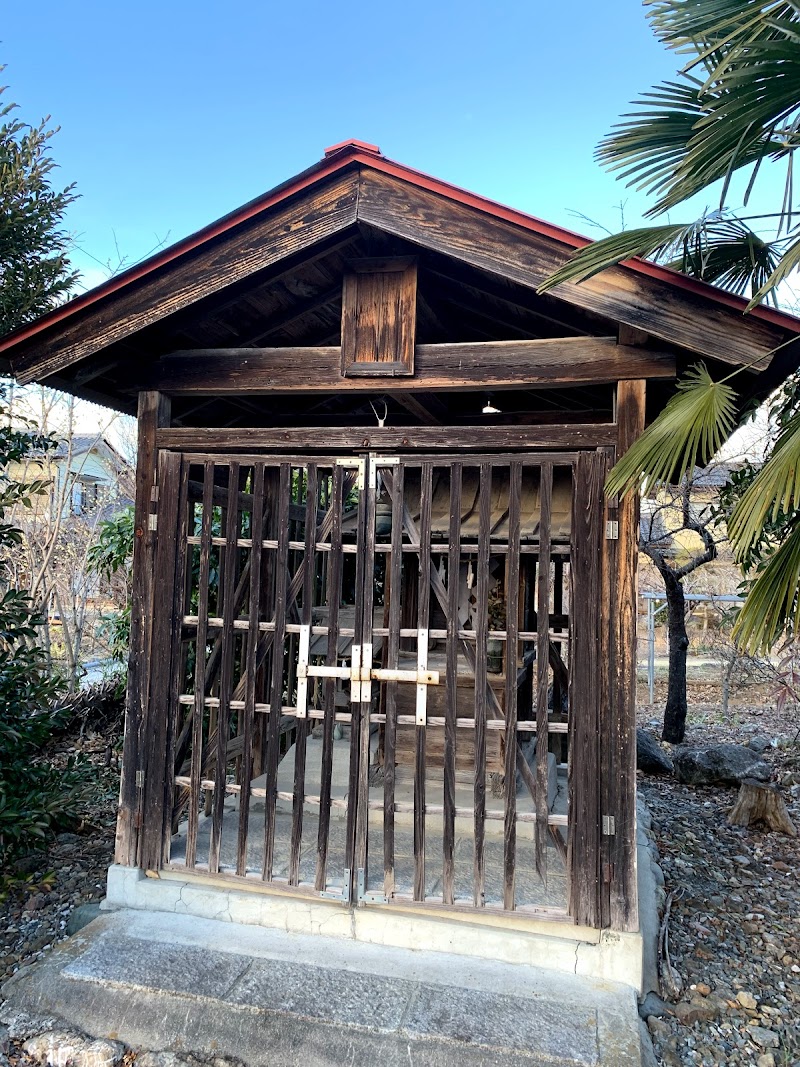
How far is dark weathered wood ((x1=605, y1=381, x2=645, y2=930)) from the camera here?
3.23m

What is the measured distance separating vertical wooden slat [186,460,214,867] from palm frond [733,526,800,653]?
→ 2.74 meters

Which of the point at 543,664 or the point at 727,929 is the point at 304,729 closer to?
the point at 543,664

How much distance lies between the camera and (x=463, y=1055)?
8.77 ft

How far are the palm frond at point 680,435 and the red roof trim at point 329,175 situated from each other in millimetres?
365

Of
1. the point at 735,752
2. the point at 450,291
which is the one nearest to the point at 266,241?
the point at 450,291

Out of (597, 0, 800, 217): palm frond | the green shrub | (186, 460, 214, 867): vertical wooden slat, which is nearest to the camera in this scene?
(597, 0, 800, 217): palm frond

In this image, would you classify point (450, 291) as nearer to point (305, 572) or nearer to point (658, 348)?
point (658, 348)

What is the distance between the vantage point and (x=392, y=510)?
148 inches

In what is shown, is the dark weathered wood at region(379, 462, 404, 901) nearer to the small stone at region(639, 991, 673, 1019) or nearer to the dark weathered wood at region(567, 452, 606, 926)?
the dark weathered wood at region(567, 452, 606, 926)

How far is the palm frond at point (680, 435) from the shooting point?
294cm

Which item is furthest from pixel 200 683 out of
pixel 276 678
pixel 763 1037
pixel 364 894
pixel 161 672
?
pixel 763 1037

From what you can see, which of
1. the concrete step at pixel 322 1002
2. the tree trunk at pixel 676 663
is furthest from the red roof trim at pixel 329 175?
the tree trunk at pixel 676 663

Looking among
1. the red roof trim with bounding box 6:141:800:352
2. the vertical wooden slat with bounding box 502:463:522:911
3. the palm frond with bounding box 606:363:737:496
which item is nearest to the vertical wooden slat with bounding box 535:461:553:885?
the vertical wooden slat with bounding box 502:463:522:911

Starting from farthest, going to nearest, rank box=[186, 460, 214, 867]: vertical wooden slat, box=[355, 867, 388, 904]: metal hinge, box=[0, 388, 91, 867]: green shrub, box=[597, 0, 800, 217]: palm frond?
box=[0, 388, 91, 867]: green shrub → box=[186, 460, 214, 867]: vertical wooden slat → box=[355, 867, 388, 904]: metal hinge → box=[597, 0, 800, 217]: palm frond
